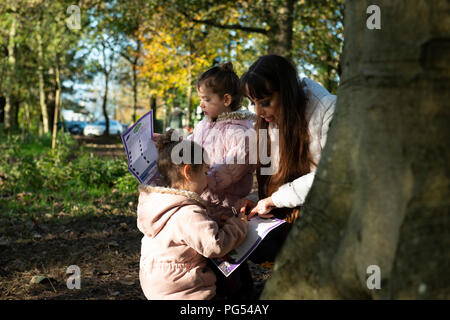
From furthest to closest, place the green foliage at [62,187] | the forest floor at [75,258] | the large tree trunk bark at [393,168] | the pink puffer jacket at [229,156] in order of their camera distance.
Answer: the green foliage at [62,187]
the forest floor at [75,258]
the pink puffer jacket at [229,156]
the large tree trunk bark at [393,168]

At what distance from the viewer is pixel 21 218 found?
16.1 ft

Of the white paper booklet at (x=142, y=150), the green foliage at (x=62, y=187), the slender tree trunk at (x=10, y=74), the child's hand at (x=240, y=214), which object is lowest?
the green foliage at (x=62, y=187)

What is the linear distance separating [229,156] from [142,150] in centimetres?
58

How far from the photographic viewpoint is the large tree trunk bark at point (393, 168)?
1.39 metres

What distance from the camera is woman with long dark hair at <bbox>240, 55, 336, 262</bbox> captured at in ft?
8.18

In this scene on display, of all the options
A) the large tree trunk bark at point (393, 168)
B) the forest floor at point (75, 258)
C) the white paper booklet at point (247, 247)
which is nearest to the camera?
the large tree trunk bark at point (393, 168)

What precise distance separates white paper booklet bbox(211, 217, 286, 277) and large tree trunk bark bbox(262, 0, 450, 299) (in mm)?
769

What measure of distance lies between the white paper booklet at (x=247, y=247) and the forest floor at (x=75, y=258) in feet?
1.95

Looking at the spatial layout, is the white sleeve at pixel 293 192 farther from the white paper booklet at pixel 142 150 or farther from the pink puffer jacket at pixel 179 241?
the white paper booklet at pixel 142 150

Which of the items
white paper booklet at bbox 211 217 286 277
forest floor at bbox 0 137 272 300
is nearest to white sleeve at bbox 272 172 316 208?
white paper booklet at bbox 211 217 286 277

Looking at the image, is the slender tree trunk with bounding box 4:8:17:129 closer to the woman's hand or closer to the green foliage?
the green foliage

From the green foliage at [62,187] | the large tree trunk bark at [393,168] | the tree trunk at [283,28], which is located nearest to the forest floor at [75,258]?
the green foliage at [62,187]

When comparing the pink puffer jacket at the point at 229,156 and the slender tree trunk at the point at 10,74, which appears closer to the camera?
the pink puffer jacket at the point at 229,156
